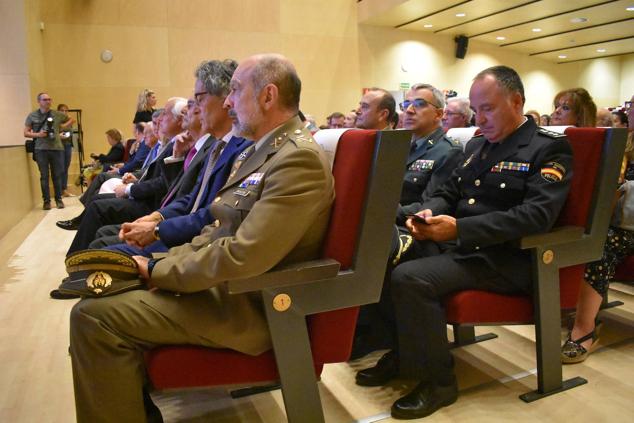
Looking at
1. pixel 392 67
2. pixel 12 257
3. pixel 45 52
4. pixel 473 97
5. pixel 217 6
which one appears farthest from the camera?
pixel 392 67

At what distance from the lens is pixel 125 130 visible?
9430 mm

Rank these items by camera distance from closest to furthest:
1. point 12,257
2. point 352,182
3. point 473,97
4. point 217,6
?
point 352,182
point 473,97
point 12,257
point 217,6

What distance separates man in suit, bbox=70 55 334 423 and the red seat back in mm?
49

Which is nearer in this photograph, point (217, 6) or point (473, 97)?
point (473, 97)

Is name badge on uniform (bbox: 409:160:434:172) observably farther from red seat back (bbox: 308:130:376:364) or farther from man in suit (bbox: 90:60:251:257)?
red seat back (bbox: 308:130:376:364)

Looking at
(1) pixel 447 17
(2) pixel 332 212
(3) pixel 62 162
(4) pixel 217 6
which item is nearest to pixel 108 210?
(2) pixel 332 212

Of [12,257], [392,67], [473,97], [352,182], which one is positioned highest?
[392,67]

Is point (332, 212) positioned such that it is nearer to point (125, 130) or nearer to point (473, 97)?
point (473, 97)

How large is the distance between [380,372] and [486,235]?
28.3 inches

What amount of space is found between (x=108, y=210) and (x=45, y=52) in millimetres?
7317

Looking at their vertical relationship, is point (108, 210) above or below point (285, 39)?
below

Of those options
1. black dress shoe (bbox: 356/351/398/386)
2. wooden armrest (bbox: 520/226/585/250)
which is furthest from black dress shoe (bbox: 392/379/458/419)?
wooden armrest (bbox: 520/226/585/250)

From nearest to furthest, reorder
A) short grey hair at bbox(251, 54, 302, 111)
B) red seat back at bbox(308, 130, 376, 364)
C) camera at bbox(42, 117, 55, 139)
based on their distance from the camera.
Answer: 1. red seat back at bbox(308, 130, 376, 364)
2. short grey hair at bbox(251, 54, 302, 111)
3. camera at bbox(42, 117, 55, 139)

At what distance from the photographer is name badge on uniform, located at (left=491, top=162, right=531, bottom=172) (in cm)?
189
